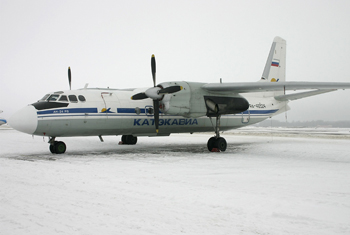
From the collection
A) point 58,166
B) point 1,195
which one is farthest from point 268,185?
point 58,166

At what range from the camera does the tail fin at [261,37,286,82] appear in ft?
69.5

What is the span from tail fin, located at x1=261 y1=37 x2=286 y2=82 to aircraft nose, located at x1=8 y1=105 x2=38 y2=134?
14562 mm

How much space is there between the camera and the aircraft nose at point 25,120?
1269cm

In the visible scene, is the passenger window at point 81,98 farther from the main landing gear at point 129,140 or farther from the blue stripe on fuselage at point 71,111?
the main landing gear at point 129,140

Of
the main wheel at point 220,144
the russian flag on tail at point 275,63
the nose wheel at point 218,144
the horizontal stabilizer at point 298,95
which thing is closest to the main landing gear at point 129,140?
the nose wheel at point 218,144

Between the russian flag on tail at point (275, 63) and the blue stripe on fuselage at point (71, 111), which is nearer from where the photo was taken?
the blue stripe on fuselage at point (71, 111)

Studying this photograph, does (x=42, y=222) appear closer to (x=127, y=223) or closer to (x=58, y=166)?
(x=127, y=223)

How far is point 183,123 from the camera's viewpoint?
1717cm

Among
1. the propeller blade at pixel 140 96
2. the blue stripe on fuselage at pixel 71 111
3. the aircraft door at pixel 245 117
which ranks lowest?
the aircraft door at pixel 245 117

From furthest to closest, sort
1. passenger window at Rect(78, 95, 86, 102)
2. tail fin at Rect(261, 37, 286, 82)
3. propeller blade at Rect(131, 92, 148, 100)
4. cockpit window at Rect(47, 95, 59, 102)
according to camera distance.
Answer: tail fin at Rect(261, 37, 286, 82) < propeller blade at Rect(131, 92, 148, 100) < passenger window at Rect(78, 95, 86, 102) < cockpit window at Rect(47, 95, 59, 102)

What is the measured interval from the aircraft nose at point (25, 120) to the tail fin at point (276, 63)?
14.6 meters

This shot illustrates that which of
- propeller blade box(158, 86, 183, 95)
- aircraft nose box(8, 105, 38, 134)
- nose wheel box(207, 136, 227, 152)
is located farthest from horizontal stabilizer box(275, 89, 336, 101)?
aircraft nose box(8, 105, 38, 134)

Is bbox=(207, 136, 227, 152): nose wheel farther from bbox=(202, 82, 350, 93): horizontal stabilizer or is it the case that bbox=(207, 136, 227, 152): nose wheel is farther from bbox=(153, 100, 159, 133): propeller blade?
bbox=(153, 100, 159, 133): propeller blade

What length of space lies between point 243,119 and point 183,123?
4531 millimetres
